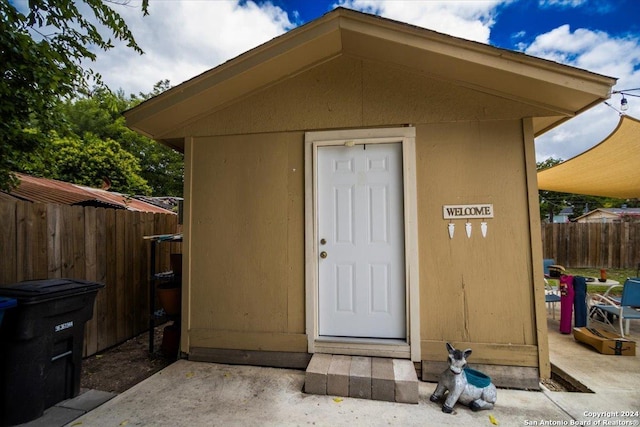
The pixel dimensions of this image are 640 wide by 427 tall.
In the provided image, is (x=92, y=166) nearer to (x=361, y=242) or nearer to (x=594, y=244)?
(x=361, y=242)

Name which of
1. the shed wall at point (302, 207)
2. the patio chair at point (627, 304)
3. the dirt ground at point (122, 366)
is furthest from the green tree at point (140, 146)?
the patio chair at point (627, 304)

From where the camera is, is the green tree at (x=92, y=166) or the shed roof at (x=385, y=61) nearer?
the shed roof at (x=385, y=61)

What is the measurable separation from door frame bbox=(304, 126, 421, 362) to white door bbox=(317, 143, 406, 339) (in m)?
0.07

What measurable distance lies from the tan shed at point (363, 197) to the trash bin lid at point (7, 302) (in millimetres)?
1376

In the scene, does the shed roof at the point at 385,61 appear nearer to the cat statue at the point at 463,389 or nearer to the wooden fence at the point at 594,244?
the cat statue at the point at 463,389

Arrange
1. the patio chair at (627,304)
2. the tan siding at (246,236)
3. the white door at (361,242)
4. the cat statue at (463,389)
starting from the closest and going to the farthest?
1. the cat statue at (463,389)
2. the white door at (361,242)
3. the tan siding at (246,236)
4. the patio chair at (627,304)

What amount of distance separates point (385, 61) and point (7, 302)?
3678mm

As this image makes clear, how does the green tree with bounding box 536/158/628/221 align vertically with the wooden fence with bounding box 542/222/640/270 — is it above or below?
above

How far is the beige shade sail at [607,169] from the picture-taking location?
3.92 meters

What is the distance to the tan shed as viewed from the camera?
106 inches

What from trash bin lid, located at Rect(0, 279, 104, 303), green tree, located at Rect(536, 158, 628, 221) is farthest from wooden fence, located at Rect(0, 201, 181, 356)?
green tree, located at Rect(536, 158, 628, 221)

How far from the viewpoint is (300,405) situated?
7.62 ft

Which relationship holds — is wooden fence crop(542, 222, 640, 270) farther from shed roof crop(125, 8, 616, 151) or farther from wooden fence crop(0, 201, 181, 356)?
wooden fence crop(0, 201, 181, 356)

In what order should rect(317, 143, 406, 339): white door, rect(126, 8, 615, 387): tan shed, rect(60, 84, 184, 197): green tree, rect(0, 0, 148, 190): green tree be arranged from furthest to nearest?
rect(60, 84, 184, 197): green tree < rect(317, 143, 406, 339): white door < rect(126, 8, 615, 387): tan shed < rect(0, 0, 148, 190): green tree
